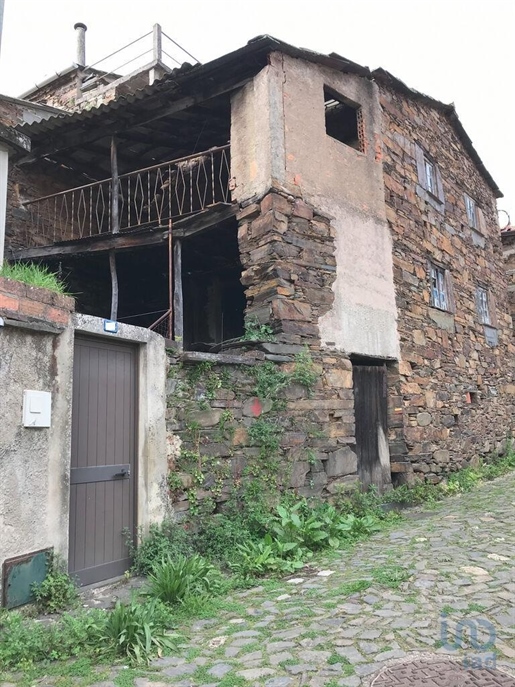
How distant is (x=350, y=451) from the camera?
7109mm

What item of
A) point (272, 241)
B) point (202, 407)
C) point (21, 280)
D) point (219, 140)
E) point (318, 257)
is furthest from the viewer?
point (219, 140)

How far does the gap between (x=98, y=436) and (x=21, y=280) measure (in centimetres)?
146

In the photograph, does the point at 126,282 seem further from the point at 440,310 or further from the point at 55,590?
the point at 55,590

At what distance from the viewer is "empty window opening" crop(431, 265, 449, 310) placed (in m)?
9.77

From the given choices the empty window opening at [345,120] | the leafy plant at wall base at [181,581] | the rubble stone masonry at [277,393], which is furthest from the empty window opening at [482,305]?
the leafy plant at wall base at [181,581]

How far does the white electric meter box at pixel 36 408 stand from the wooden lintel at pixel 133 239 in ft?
13.1

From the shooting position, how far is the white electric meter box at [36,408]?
12.9 feet

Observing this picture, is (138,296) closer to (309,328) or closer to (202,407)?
(309,328)

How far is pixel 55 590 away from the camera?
3916mm

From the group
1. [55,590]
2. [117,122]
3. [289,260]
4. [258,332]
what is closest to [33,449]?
[55,590]

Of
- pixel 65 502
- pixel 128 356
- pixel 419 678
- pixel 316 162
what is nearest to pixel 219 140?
pixel 316 162

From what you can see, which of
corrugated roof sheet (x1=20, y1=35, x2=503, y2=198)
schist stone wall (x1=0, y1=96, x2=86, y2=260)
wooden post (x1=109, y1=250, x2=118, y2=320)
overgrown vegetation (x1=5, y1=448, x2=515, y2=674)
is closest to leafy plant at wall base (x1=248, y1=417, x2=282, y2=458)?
overgrown vegetation (x1=5, y1=448, x2=515, y2=674)

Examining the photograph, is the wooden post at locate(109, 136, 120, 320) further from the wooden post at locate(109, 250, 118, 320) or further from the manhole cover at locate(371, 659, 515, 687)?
the manhole cover at locate(371, 659, 515, 687)

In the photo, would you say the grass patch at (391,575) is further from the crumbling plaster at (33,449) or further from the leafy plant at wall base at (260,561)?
the crumbling plaster at (33,449)
